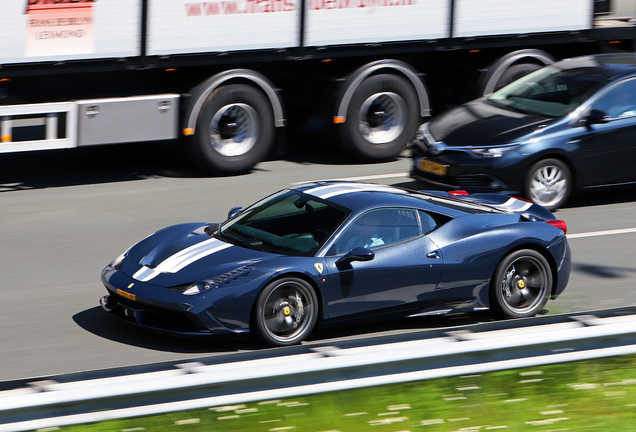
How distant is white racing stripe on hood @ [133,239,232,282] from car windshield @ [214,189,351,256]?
0.69 feet

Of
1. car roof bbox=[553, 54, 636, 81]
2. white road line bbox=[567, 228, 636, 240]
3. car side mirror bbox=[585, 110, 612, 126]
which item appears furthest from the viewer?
car roof bbox=[553, 54, 636, 81]

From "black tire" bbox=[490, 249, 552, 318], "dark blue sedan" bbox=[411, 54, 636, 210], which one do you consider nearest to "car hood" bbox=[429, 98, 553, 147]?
"dark blue sedan" bbox=[411, 54, 636, 210]

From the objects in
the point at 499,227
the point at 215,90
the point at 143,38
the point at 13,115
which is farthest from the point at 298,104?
the point at 499,227

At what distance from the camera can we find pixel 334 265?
6.71 meters

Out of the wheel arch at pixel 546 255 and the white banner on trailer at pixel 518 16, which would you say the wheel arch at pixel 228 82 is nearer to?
the white banner on trailer at pixel 518 16

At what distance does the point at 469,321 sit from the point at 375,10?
256 inches

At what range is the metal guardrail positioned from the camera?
3885 mm

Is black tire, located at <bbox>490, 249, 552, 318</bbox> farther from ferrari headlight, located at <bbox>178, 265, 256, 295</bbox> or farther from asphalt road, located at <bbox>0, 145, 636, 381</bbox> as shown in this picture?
ferrari headlight, located at <bbox>178, 265, 256, 295</bbox>

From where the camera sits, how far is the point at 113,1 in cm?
1110

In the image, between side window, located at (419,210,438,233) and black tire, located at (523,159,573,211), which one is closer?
side window, located at (419,210,438,233)

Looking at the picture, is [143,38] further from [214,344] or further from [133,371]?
[133,371]

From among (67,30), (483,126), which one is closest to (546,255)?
(483,126)

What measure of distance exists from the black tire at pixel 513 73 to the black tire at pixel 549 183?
3360 mm

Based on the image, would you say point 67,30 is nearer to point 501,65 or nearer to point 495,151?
point 495,151
